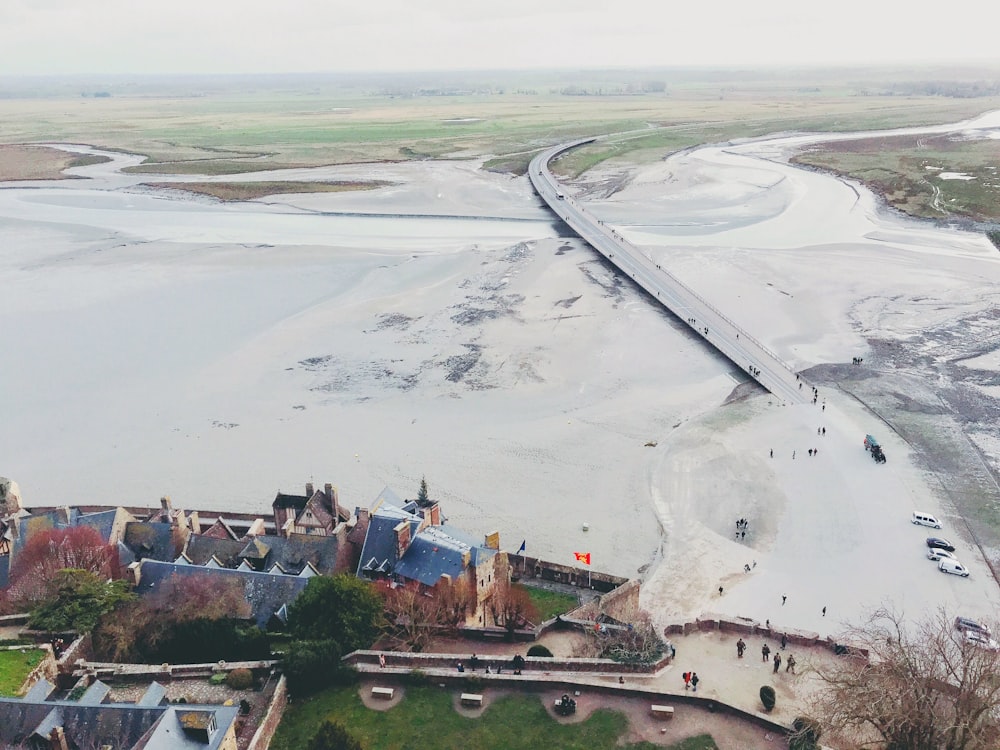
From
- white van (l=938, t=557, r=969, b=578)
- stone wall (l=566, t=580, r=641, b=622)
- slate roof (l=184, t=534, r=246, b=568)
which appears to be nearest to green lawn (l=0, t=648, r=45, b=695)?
slate roof (l=184, t=534, r=246, b=568)

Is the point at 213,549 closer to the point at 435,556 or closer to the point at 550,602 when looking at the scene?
the point at 435,556

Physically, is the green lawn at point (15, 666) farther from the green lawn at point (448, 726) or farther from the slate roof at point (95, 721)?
the green lawn at point (448, 726)

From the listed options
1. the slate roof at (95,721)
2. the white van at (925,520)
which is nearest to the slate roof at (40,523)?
the slate roof at (95,721)

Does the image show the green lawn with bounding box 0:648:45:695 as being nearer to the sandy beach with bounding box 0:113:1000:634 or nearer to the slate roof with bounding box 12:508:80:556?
the slate roof with bounding box 12:508:80:556

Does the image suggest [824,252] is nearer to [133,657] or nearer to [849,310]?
[849,310]

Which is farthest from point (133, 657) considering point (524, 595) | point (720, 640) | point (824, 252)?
point (824, 252)

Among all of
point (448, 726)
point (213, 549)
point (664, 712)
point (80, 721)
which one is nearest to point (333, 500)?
point (213, 549)
